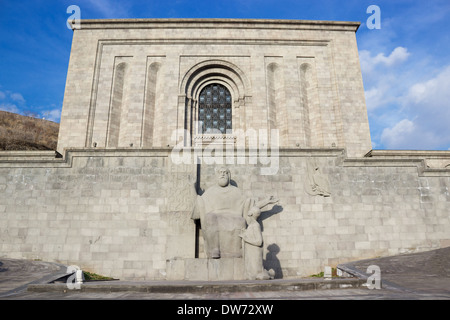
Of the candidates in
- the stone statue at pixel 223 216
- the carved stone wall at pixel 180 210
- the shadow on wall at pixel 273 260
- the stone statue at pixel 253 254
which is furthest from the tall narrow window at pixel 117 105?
the stone statue at pixel 253 254

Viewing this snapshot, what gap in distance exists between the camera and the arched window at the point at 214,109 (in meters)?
21.9

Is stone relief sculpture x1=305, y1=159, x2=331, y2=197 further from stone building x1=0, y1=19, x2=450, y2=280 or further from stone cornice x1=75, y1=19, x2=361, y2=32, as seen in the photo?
stone cornice x1=75, y1=19, x2=361, y2=32

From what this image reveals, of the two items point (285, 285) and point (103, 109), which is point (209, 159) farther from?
point (103, 109)

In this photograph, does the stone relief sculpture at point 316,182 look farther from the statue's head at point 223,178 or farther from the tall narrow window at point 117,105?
the tall narrow window at point 117,105

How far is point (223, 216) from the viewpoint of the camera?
9.90 metres

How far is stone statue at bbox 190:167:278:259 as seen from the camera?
31.4 ft

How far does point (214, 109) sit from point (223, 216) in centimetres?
1370

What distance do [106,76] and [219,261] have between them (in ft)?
57.7

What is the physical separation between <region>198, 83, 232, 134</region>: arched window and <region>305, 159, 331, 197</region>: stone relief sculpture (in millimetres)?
9632

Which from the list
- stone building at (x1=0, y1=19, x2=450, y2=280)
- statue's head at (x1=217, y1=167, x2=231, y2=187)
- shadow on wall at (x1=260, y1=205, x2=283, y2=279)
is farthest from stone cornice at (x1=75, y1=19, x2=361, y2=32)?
shadow on wall at (x1=260, y1=205, x2=283, y2=279)

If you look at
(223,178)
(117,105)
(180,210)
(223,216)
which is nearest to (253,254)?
(223,216)

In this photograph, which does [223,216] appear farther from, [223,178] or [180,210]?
[180,210]

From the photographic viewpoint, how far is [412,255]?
11.6m
